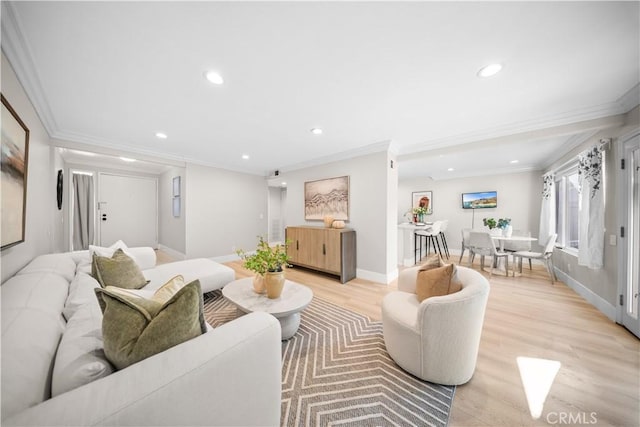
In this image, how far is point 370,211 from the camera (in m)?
3.62

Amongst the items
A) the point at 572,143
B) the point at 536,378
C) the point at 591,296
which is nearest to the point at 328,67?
the point at 536,378

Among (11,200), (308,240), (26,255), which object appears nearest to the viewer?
(11,200)

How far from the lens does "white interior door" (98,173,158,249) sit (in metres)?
5.16

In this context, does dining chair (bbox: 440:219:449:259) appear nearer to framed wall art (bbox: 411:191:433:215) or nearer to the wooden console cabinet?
framed wall art (bbox: 411:191:433:215)

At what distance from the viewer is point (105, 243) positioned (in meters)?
5.13

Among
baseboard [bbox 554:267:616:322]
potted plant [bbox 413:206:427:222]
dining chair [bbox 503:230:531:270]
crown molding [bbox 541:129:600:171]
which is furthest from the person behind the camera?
potted plant [bbox 413:206:427:222]

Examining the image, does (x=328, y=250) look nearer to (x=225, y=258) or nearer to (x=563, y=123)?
(x=225, y=258)

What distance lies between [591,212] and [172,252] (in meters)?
7.40

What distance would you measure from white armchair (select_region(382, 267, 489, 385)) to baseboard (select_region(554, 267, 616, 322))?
2223mm

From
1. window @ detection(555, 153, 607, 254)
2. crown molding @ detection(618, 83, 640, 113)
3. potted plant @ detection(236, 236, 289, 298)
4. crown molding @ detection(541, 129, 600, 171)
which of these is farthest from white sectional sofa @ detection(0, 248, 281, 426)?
window @ detection(555, 153, 607, 254)

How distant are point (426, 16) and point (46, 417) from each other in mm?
2261

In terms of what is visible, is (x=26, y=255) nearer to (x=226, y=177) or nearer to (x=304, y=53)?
(x=304, y=53)

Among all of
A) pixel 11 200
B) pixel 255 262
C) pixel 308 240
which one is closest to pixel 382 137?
pixel 308 240

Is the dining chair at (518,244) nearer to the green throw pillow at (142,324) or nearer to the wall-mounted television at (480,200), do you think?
the wall-mounted television at (480,200)
